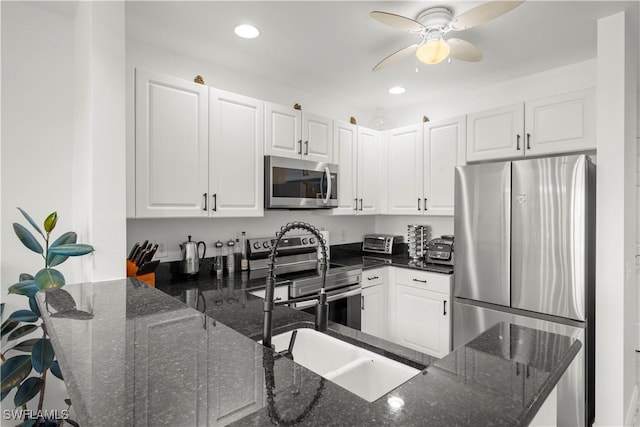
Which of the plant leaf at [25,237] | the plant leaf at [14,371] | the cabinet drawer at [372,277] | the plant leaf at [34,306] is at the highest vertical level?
the plant leaf at [25,237]

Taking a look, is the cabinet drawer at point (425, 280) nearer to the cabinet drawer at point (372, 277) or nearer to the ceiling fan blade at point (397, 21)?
the cabinet drawer at point (372, 277)

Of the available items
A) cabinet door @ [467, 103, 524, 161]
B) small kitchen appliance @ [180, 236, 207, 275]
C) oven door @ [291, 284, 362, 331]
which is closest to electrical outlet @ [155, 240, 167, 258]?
small kitchen appliance @ [180, 236, 207, 275]

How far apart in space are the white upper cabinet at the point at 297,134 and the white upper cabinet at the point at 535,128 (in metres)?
1.28

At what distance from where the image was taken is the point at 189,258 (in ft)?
8.11

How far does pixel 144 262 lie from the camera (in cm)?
207

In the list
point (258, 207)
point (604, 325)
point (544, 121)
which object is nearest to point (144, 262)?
point (258, 207)

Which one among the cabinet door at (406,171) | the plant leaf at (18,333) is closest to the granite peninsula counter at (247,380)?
the plant leaf at (18,333)

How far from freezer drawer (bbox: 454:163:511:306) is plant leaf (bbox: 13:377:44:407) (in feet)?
8.76

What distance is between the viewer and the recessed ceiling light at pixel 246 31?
2.19 meters

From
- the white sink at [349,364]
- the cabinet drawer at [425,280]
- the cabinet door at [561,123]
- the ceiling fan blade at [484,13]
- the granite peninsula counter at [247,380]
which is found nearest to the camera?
the granite peninsula counter at [247,380]

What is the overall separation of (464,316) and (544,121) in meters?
1.61

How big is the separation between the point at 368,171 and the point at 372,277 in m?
1.12

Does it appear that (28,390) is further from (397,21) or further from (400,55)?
(400,55)

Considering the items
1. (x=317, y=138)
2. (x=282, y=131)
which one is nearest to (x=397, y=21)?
(x=282, y=131)
